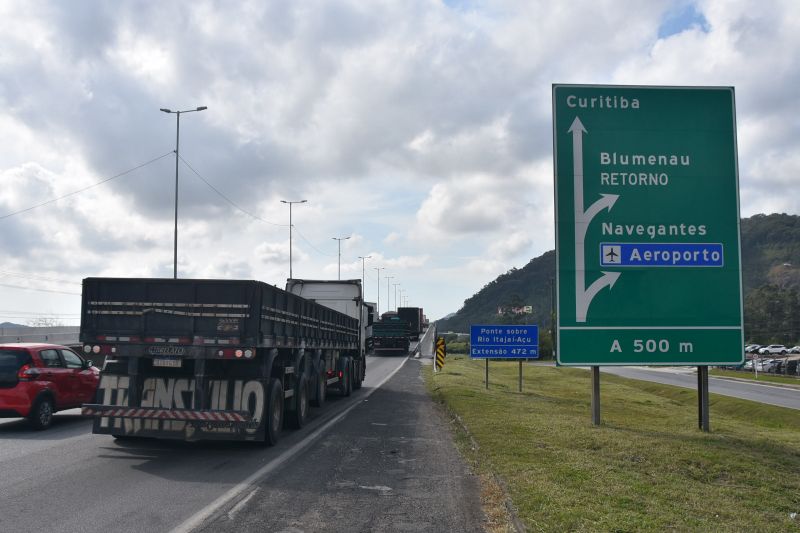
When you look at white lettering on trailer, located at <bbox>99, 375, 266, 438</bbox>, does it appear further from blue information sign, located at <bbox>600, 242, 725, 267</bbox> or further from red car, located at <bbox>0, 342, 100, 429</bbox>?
blue information sign, located at <bbox>600, 242, 725, 267</bbox>

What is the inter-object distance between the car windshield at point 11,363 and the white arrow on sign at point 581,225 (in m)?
10.4

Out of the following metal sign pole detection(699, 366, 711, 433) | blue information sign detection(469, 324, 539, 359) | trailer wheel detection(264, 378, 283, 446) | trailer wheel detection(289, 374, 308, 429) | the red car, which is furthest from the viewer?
blue information sign detection(469, 324, 539, 359)

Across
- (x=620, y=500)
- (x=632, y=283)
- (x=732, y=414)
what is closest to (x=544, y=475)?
(x=620, y=500)

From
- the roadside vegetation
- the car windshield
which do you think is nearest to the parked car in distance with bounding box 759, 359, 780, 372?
the roadside vegetation

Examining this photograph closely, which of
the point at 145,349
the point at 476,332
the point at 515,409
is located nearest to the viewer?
the point at 145,349

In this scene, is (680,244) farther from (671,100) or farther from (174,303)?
(174,303)

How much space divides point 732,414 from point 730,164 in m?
21.4

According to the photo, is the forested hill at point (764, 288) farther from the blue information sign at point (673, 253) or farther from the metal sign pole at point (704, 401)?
the blue information sign at point (673, 253)

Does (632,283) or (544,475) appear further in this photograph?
(632,283)

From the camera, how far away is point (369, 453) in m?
11.6

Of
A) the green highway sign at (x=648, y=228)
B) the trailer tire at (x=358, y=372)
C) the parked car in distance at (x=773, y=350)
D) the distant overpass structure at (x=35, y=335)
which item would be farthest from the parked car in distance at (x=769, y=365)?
the green highway sign at (x=648, y=228)

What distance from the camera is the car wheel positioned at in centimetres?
1340

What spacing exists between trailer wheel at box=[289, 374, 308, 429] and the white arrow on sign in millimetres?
5512

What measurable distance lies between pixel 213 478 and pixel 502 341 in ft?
61.1
